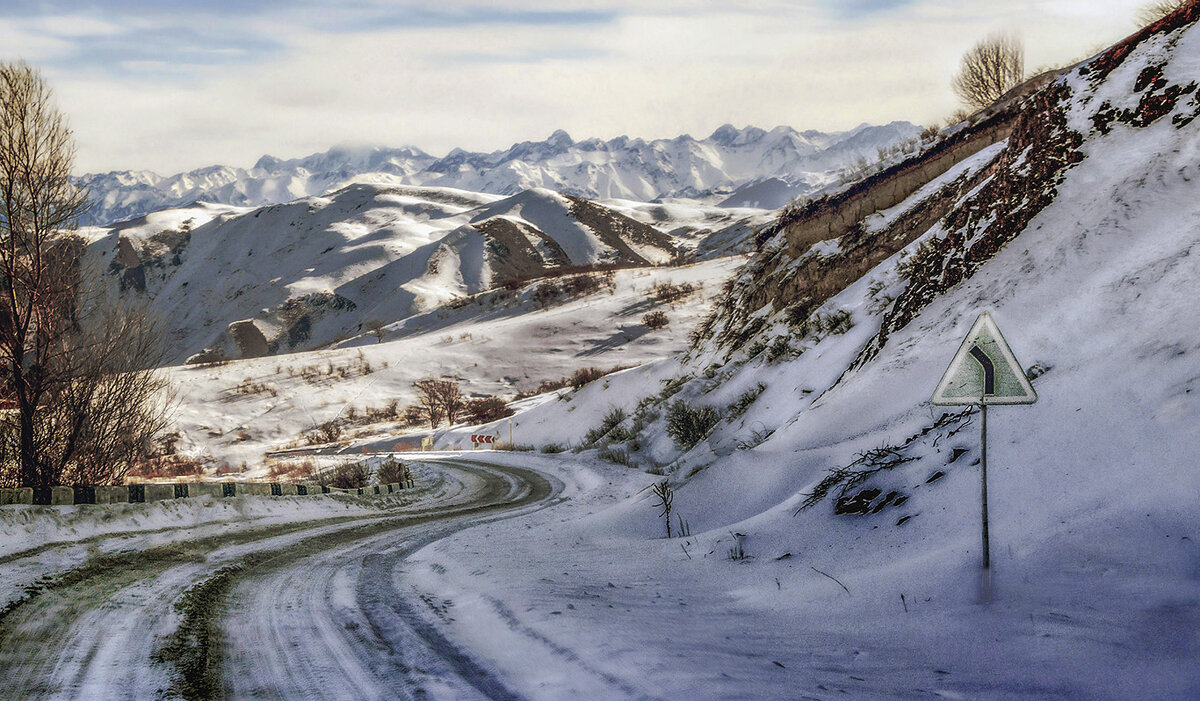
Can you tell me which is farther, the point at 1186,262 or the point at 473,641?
the point at 1186,262

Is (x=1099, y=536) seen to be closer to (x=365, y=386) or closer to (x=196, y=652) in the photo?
(x=196, y=652)

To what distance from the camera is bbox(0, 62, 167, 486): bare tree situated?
372 inches

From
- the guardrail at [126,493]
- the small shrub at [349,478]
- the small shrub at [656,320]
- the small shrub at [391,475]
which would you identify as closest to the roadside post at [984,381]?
the guardrail at [126,493]

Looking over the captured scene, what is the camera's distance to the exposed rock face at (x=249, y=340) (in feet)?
289

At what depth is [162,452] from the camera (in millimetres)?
30609

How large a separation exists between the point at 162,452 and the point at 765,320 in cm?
2770

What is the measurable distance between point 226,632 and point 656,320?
5246cm

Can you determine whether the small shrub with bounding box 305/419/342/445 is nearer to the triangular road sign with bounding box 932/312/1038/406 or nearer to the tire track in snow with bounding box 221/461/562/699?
the tire track in snow with bounding box 221/461/562/699

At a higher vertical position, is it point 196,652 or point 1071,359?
point 1071,359

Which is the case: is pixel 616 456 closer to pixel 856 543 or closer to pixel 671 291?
pixel 856 543

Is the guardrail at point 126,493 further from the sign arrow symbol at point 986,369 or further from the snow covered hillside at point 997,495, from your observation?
the sign arrow symbol at point 986,369

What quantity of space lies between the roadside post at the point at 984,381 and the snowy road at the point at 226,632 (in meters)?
3.08

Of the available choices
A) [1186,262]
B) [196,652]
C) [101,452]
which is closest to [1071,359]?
[1186,262]

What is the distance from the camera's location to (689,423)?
18359 millimetres
